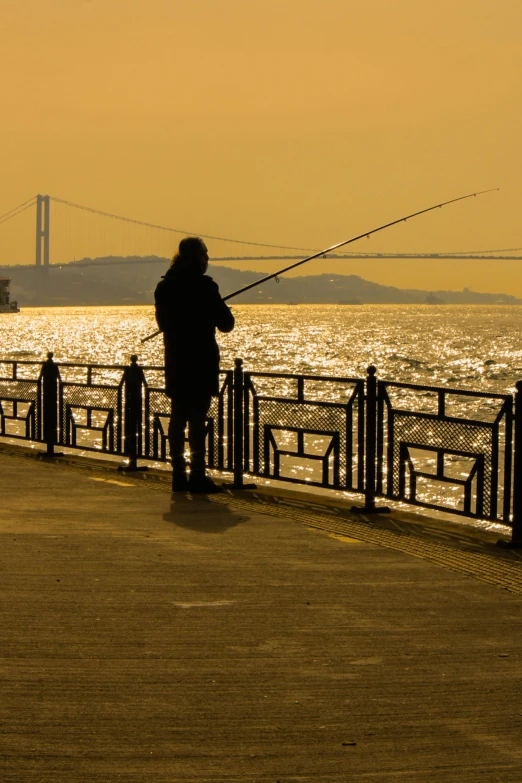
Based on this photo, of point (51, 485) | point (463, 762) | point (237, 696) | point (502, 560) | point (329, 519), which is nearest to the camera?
point (463, 762)

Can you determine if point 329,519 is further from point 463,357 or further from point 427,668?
point 463,357

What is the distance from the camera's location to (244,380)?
33.9 ft

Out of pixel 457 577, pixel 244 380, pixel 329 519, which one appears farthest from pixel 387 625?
pixel 244 380

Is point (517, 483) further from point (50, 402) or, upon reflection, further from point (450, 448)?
point (50, 402)

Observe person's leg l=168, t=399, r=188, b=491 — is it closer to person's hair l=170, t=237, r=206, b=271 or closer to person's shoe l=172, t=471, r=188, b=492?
person's shoe l=172, t=471, r=188, b=492

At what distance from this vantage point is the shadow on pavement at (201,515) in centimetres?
808

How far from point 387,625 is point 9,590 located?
188cm

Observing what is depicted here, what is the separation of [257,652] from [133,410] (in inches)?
266

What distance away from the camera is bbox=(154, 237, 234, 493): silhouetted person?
31.3 ft

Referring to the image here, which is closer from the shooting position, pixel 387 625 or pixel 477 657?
pixel 477 657

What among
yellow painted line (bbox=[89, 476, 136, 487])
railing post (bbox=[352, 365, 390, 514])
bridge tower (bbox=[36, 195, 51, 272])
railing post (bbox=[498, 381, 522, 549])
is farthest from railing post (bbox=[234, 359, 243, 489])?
bridge tower (bbox=[36, 195, 51, 272])

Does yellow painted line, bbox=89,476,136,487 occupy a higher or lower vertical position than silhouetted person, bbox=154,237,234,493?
lower

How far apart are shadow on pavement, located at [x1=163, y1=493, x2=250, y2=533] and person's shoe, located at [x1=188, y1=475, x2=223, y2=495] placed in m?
0.21

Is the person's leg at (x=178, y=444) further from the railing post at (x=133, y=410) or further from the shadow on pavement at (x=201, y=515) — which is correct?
the railing post at (x=133, y=410)
